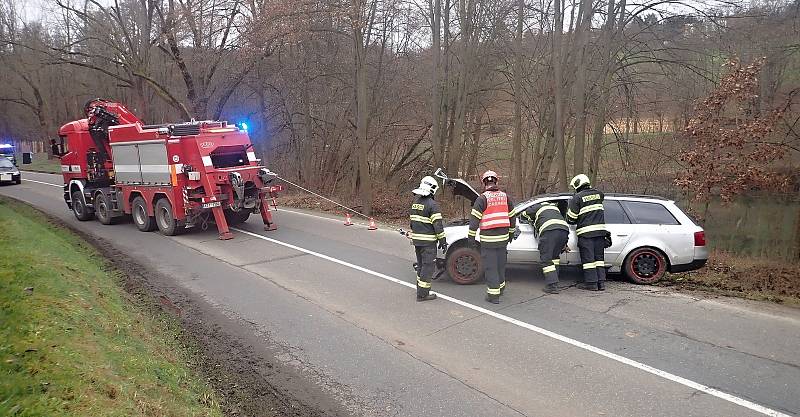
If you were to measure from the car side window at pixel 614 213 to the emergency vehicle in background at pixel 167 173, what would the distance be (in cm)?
771

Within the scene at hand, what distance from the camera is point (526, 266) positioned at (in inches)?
318

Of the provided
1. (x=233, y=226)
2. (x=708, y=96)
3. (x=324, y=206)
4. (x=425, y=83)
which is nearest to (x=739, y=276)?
(x=708, y=96)

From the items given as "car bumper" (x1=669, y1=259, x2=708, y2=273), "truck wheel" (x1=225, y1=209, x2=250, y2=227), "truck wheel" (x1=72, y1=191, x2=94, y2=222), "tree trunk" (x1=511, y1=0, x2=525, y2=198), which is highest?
"tree trunk" (x1=511, y1=0, x2=525, y2=198)

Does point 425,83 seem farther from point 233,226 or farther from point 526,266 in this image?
point 526,266

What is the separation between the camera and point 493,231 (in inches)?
278

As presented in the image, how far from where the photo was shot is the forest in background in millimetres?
12177

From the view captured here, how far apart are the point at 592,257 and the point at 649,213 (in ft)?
4.18

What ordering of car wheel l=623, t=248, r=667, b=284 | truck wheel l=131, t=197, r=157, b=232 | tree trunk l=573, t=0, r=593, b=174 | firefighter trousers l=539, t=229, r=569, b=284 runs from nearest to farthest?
1. firefighter trousers l=539, t=229, r=569, b=284
2. car wheel l=623, t=248, r=667, b=284
3. truck wheel l=131, t=197, r=157, b=232
4. tree trunk l=573, t=0, r=593, b=174

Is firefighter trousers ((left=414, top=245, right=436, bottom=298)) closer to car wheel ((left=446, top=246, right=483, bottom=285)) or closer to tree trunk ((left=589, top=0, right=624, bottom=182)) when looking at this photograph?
car wheel ((left=446, top=246, right=483, bottom=285))

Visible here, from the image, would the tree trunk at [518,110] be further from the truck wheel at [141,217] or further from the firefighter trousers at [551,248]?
the truck wheel at [141,217]

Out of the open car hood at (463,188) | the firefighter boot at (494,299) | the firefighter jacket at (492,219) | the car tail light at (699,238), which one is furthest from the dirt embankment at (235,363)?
the car tail light at (699,238)

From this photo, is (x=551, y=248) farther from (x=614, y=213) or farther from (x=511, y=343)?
(x=511, y=343)

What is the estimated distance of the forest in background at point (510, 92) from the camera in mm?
12177

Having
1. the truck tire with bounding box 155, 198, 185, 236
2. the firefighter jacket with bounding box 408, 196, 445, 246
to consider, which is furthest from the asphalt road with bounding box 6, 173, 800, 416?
the truck tire with bounding box 155, 198, 185, 236
